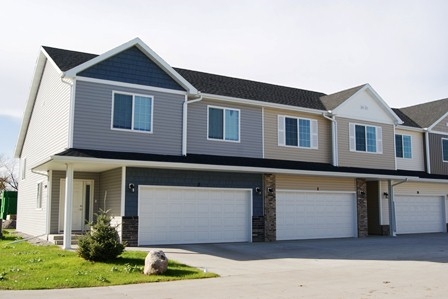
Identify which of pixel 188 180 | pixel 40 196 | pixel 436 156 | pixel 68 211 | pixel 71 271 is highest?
pixel 436 156

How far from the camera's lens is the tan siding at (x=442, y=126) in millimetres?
27359

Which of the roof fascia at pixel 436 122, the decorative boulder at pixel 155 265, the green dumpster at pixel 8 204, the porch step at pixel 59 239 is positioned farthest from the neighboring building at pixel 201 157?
the decorative boulder at pixel 155 265

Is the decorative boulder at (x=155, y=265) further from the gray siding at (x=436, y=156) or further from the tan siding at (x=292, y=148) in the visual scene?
the gray siding at (x=436, y=156)

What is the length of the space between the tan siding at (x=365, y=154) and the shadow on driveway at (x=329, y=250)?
4489 mm

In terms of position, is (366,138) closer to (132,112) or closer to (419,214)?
(419,214)

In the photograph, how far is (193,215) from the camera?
17.9 m

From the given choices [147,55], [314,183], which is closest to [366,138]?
[314,183]

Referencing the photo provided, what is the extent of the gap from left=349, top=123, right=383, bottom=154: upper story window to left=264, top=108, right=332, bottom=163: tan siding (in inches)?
56.1

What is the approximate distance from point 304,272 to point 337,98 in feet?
43.8

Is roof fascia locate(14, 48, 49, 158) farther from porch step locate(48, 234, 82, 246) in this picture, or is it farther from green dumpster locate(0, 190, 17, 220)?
porch step locate(48, 234, 82, 246)

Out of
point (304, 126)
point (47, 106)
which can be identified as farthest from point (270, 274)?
point (47, 106)

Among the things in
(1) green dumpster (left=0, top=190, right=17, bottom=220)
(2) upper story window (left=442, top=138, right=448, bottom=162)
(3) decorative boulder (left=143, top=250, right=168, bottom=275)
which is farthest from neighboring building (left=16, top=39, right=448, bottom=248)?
(3) decorative boulder (left=143, top=250, right=168, bottom=275)

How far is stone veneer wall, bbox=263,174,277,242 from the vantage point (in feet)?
63.9

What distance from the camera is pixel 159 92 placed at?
1802cm
